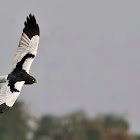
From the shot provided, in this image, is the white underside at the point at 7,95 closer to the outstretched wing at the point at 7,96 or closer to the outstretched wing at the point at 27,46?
the outstretched wing at the point at 7,96

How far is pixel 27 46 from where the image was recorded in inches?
641

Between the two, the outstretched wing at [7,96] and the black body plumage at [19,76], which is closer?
the outstretched wing at [7,96]

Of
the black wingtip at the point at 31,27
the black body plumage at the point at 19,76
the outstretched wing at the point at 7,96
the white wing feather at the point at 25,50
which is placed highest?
the black wingtip at the point at 31,27

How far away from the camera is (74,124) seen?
39.6 m

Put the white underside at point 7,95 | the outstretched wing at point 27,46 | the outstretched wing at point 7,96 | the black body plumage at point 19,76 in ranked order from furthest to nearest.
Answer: the outstretched wing at point 27,46 → the black body plumage at point 19,76 → the white underside at point 7,95 → the outstretched wing at point 7,96

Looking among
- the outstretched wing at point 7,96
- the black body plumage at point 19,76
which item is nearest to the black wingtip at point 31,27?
the black body plumage at point 19,76

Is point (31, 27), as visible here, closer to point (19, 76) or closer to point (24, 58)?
point (24, 58)

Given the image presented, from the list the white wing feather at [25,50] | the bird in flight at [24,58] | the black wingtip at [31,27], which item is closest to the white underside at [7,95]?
the bird in flight at [24,58]

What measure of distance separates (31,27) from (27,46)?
0.53 m

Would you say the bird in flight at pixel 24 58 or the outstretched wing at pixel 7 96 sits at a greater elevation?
the bird in flight at pixel 24 58

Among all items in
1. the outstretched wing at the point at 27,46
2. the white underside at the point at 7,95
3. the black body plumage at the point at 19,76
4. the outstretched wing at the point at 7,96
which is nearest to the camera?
the outstretched wing at the point at 7,96

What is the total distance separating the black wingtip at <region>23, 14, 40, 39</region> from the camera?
53.3 ft

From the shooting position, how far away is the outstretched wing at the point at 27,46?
1614cm

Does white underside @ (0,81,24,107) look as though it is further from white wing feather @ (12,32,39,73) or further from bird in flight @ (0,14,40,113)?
white wing feather @ (12,32,39,73)
